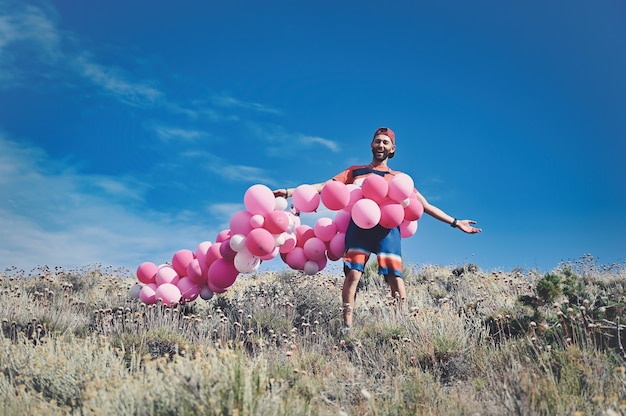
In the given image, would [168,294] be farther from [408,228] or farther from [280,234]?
[408,228]

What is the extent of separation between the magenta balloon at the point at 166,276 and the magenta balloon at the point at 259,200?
1719 mm

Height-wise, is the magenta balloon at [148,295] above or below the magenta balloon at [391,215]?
below

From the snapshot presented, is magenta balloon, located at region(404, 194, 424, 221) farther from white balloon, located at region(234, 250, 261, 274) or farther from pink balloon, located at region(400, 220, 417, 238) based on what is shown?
white balloon, located at region(234, 250, 261, 274)

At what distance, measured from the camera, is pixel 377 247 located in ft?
20.6

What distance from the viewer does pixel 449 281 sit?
36.9 feet

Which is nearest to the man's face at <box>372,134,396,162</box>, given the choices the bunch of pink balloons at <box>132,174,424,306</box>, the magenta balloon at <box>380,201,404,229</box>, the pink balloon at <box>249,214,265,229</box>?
the bunch of pink balloons at <box>132,174,424,306</box>

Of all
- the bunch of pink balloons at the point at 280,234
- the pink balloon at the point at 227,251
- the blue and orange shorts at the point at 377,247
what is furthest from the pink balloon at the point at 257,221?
the blue and orange shorts at the point at 377,247

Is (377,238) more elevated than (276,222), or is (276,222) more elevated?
(276,222)

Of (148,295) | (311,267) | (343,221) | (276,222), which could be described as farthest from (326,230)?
(148,295)


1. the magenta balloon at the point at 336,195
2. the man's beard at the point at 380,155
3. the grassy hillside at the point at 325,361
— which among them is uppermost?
the man's beard at the point at 380,155

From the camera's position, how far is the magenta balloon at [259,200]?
642 cm

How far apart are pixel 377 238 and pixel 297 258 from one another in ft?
3.76

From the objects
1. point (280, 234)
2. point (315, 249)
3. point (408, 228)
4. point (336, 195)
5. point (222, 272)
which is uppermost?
point (336, 195)

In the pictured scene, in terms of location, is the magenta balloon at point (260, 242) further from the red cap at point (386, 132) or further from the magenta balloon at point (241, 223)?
the red cap at point (386, 132)
